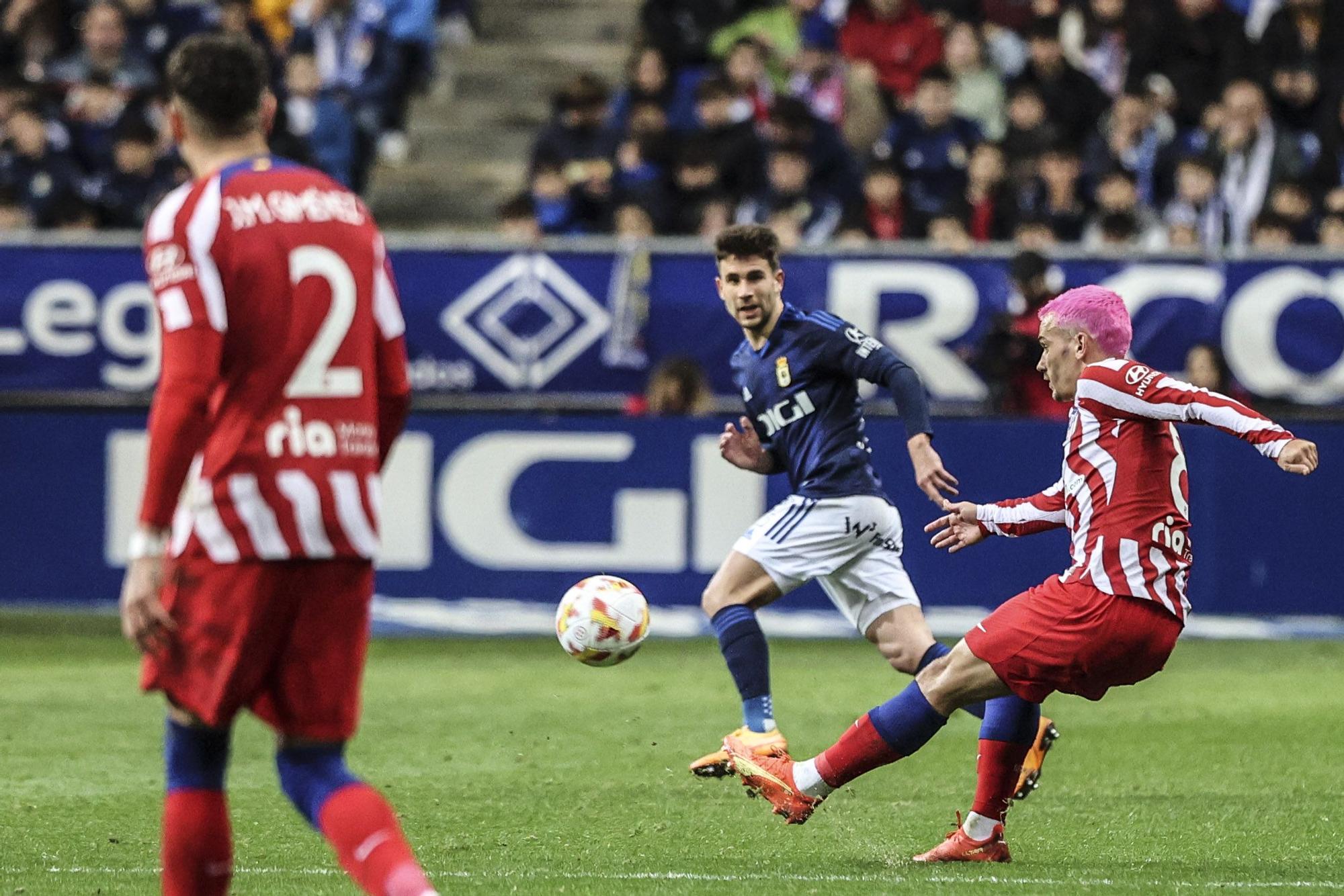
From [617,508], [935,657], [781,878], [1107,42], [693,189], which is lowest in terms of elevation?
[617,508]

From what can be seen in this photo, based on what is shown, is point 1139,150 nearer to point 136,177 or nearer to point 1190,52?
point 1190,52

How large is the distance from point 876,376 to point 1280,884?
7.53 feet

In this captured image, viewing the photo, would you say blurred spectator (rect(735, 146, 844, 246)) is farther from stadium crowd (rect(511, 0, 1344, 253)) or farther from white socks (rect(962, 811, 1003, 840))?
white socks (rect(962, 811, 1003, 840))

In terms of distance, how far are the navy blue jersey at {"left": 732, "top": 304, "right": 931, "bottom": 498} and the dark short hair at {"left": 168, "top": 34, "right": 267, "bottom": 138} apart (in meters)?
3.45

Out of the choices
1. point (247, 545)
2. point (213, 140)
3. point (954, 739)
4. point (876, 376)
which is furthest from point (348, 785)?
point (954, 739)

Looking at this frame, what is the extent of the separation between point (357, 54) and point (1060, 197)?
5.96 m

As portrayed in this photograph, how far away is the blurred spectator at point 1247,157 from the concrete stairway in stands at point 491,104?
17.7 feet

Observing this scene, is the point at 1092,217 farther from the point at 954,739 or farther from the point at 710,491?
the point at 954,739

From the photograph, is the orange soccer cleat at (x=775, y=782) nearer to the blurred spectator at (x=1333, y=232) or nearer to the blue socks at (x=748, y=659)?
the blue socks at (x=748, y=659)

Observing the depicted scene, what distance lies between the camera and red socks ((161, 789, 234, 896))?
15.0 feet

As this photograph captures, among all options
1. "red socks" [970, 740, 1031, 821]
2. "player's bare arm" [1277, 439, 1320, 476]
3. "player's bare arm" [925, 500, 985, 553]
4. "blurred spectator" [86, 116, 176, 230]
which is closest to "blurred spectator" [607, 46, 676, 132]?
"blurred spectator" [86, 116, 176, 230]

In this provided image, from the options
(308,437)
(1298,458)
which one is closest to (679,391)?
(1298,458)

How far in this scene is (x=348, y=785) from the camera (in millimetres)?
4547

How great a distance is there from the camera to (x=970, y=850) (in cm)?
643
